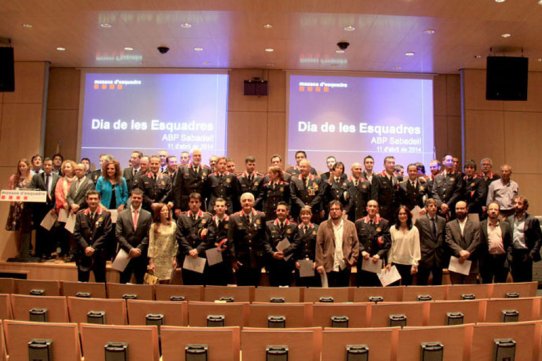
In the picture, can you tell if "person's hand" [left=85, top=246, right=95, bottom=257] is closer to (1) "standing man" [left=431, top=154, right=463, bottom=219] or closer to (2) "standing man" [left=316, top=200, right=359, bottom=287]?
(2) "standing man" [left=316, top=200, right=359, bottom=287]

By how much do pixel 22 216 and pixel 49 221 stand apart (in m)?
0.49

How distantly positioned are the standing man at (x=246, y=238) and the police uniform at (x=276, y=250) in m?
0.09

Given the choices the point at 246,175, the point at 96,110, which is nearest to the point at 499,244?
the point at 246,175

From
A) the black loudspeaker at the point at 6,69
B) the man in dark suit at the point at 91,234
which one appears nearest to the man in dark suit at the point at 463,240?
the man in dark suit at the point at 91,234

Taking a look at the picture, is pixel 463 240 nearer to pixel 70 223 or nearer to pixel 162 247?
pixel 162 247

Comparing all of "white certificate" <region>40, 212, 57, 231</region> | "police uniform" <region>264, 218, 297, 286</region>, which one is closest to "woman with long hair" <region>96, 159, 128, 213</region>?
"white certificate" <region>40, 212, 57, 231</region>

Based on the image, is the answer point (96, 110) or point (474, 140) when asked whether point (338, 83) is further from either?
point (96, 110)

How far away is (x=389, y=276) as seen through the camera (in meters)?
6.07

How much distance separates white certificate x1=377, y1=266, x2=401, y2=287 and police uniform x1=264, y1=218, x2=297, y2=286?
1080 mm

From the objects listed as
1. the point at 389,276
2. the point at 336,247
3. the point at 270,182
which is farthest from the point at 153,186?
the point at 389,276

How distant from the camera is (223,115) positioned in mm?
10227

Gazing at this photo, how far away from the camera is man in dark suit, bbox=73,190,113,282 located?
6.10 m

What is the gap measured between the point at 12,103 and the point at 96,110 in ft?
5.39

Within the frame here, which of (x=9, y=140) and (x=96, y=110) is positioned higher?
(x=96, y=110)
